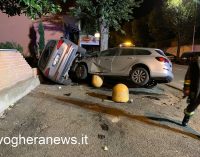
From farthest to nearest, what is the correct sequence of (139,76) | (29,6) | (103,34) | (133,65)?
(103,34)
(133,65)
(139,76)
(29,6)

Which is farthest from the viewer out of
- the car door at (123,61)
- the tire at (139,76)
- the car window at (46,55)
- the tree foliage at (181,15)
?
the tree foliage at (181,15)

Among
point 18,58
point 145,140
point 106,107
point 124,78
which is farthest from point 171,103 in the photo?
point 18,58

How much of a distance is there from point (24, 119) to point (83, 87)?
5.93 metres

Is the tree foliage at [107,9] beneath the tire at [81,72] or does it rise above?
above

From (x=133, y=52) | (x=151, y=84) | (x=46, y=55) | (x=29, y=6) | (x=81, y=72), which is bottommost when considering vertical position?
(x=151, y=84)

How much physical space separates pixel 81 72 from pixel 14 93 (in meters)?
6.15

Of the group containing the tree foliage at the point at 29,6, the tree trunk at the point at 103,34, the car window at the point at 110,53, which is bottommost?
the car window at the point at 110,53

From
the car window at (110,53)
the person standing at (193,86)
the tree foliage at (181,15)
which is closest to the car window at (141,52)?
the car window at (110,53)

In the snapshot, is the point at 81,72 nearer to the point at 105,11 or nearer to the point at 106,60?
the point at 106,60

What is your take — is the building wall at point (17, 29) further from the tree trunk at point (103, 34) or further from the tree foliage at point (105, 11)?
the tree trunk at point (103, 34)

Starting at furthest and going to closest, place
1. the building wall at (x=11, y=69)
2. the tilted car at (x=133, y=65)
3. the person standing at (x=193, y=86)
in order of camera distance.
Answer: the tilted car at (x=133, y=65), the building wall at (x=11, y=69), the person standing at (x=193, y=86)

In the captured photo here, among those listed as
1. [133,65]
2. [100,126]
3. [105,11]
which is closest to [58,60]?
[133,65]

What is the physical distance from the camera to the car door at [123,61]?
1416 cm

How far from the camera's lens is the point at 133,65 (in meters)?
14.0
